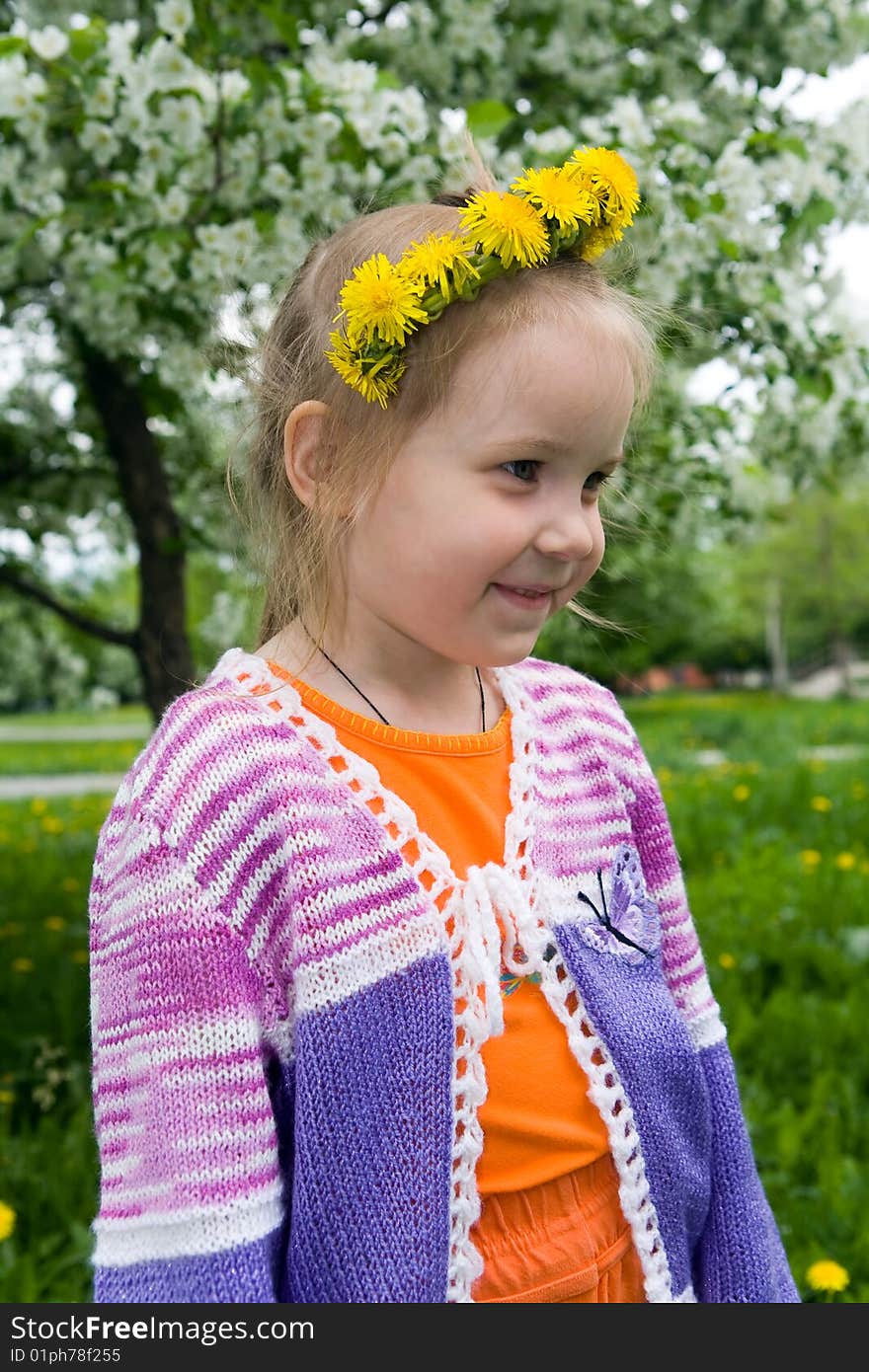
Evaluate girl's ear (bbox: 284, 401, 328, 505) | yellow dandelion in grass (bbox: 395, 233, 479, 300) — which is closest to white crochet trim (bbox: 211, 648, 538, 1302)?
girl's ear (bbox: 284, 401, 328, 505)

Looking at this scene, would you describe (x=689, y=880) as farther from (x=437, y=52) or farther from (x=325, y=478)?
(x=325, y=478)

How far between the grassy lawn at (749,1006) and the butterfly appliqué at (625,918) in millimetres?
1317

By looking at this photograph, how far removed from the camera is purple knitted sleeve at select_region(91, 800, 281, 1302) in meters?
1.13

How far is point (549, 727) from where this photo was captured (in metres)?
1.55

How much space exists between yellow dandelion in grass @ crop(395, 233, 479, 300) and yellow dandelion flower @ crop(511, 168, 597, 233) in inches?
3.8

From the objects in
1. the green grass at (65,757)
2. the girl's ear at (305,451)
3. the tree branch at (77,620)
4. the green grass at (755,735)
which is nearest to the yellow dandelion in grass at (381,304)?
the girl's ear at (305,451)

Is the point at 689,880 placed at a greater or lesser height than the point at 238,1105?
lesser

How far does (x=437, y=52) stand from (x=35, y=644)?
13.5ft

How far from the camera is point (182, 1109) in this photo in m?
1.15

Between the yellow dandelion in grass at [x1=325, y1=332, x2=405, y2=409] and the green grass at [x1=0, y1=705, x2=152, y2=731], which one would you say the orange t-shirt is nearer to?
the yellow dandelion in grass at [x1=325, y1=332, x2=405, y2=409]

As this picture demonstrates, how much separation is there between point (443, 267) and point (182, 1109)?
0.86m

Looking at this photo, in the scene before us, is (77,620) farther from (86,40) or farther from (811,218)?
(811,218)

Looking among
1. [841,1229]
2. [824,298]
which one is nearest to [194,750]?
[841,1229]

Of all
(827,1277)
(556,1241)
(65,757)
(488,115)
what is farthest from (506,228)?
(65,757)
